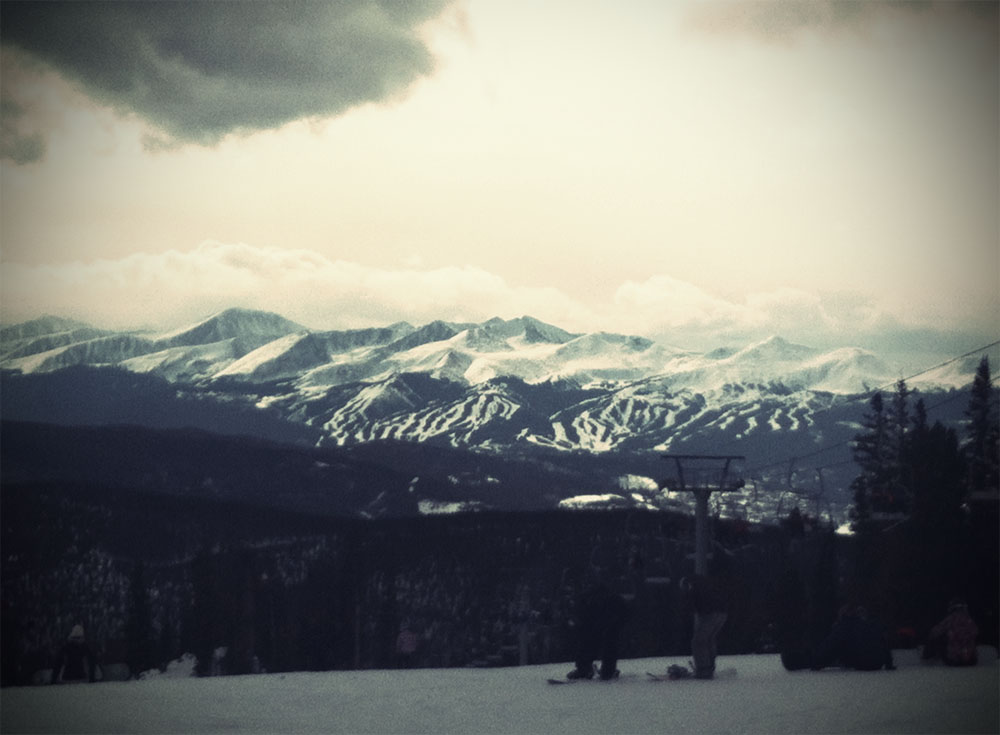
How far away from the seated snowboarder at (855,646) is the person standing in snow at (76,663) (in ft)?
48.4

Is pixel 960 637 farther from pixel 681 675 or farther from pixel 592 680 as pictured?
pixel 592 680

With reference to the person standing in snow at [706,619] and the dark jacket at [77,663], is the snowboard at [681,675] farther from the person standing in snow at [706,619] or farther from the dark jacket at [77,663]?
the dark jacket at [77,663]

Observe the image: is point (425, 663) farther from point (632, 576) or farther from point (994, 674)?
point (994, 674)

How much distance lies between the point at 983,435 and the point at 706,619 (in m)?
60.0

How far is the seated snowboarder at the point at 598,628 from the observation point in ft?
85.9

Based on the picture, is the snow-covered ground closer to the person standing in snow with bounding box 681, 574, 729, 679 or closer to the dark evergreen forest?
the person standing in snow with bounding box 681, 574, 729, 679

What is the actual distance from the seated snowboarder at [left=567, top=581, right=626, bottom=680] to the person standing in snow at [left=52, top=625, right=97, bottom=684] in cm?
1018

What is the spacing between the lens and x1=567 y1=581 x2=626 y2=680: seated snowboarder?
85.9 feet

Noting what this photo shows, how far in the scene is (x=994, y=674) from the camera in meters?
23.0

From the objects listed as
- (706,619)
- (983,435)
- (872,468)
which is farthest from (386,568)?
(706,619)

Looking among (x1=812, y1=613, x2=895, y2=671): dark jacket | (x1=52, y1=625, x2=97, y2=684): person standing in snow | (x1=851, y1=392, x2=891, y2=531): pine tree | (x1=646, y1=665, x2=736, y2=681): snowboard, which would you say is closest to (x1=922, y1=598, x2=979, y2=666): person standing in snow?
(x1=812, y1=613, x2=895, y2=671): dark jacket

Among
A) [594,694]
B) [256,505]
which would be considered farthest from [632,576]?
[594,694]

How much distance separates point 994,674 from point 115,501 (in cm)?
13080

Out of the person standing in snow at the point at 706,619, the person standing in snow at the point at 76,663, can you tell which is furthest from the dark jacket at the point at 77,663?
the person standing in snow at the point at 706,619
